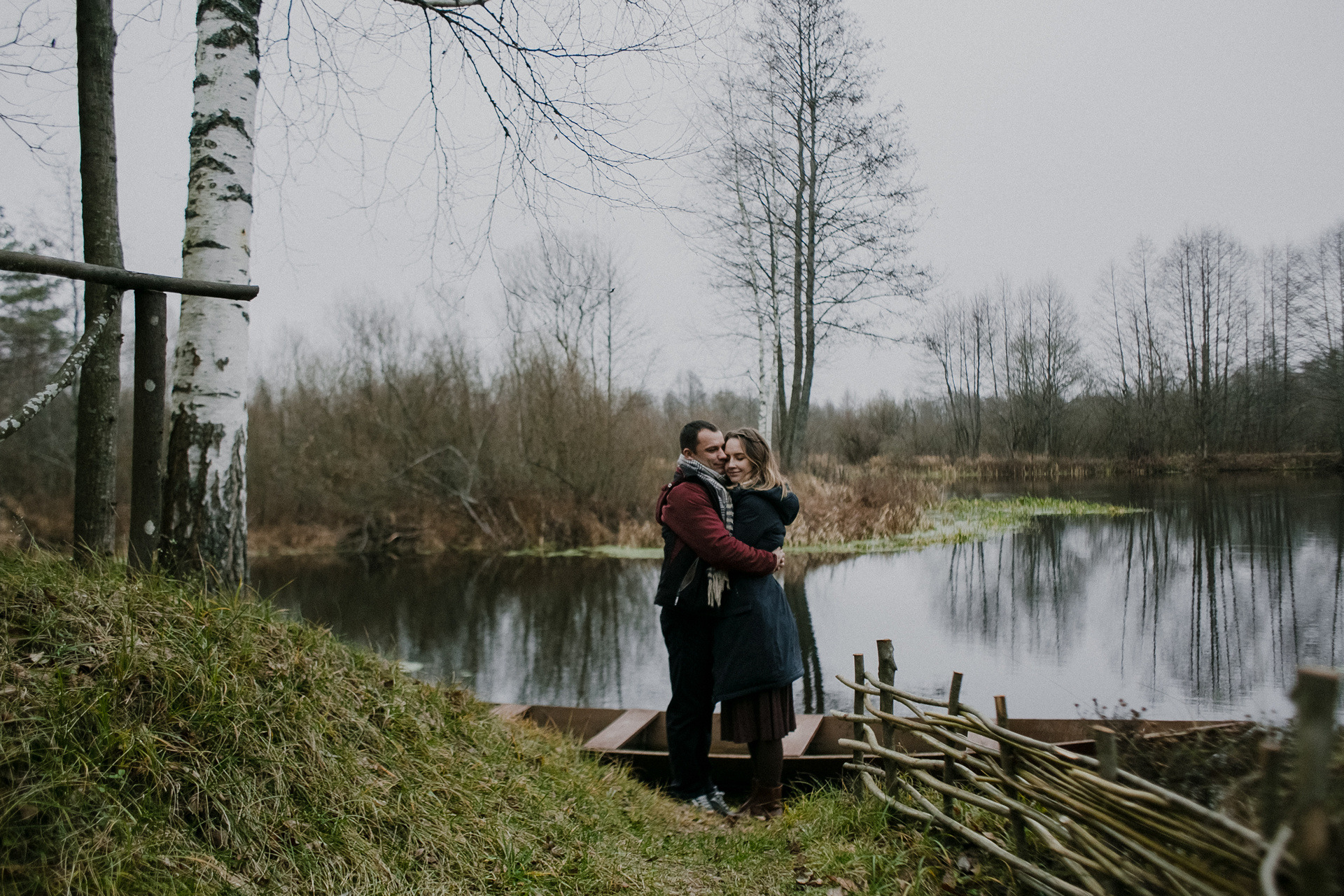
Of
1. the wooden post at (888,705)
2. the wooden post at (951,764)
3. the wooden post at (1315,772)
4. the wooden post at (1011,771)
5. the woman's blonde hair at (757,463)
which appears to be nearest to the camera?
the wooden post at (1315,772)

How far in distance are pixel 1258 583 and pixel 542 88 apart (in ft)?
38.6

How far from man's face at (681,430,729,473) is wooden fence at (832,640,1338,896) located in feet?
4.08

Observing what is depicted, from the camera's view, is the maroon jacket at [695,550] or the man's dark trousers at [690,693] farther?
the man's dark trousers at [690,693]

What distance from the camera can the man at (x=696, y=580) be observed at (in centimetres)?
402

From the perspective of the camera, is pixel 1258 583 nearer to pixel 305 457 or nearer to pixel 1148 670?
pixel 1148 670

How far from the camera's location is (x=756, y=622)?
402 centimetres

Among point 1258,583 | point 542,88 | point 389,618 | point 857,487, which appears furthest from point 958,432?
point 542,88

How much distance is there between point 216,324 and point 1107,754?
385cm

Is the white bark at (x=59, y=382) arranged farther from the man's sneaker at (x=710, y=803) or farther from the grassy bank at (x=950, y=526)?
the grassy bank at (x=950, y=526)

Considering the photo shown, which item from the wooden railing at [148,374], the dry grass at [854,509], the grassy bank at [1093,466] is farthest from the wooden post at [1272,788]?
the grassy bank at [1093,466]

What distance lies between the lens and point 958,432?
44500 millimetres

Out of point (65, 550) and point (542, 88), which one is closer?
point (65, 550)

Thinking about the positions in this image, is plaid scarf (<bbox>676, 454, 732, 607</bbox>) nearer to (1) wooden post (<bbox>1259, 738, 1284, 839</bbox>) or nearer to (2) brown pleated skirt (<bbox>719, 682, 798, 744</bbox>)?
(2) brown pleated skirt (<bbox>719, 682, 798, 744</bbox>)

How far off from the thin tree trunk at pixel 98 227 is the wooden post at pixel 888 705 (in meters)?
3.57
